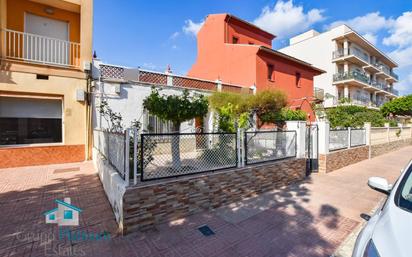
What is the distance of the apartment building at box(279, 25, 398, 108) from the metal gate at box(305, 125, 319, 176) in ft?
58.6

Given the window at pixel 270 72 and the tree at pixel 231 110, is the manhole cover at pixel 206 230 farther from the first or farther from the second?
the window at pixel 270 72

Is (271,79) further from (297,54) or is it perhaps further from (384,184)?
(297,54)

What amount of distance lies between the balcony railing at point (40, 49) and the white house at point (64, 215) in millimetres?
6560

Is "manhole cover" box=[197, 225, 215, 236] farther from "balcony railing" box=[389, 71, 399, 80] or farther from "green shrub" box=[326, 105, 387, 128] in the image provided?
"balcony railing" box=[389, 71, 399, 80]

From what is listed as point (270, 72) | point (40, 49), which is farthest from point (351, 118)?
point (40, 49)

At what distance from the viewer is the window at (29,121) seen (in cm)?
773

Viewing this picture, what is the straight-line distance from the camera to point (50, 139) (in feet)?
27.7

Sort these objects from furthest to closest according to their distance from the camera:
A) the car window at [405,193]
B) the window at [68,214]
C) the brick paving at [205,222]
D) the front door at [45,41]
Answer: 1. the front door at [45,41]
2. the window at [68,214]
3. the brick paving at [205,222]
4. the car window at [405,193]

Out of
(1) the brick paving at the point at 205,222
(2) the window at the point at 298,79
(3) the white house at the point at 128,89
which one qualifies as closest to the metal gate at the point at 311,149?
(1) the brick paving at the point at 205,222

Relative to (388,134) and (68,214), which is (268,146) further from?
(388,134)

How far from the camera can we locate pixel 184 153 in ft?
15.3

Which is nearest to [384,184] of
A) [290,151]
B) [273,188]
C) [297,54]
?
[273,188]

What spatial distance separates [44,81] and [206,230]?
849 centimetres

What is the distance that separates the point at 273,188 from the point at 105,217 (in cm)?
431
